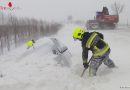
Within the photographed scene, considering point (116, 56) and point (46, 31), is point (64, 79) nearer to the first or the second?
point (116, 56)

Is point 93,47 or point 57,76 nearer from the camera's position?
point 93,47

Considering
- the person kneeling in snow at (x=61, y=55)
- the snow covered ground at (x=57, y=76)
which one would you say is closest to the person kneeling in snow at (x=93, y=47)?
the snow covered ground at (x=57, y=76)

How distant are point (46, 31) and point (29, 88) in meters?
19.1

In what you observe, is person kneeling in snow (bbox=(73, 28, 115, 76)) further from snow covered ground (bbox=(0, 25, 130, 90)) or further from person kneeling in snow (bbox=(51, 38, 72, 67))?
person kneeling in snow (bbox=(51, 38, 72, 67))

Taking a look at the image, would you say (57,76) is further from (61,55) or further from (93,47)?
(61,55)

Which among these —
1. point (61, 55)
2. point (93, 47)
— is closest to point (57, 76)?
point (93, 47)

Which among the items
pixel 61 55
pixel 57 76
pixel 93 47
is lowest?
pixel 57 76

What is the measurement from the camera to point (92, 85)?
6.37m

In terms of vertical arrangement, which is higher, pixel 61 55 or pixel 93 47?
pixel 93 47

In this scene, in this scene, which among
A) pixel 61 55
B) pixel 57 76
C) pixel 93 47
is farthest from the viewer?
pixel 61 55

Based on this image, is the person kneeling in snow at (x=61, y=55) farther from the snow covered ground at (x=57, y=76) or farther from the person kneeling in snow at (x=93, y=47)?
the person kneeling in snow at (x=93, y=47)

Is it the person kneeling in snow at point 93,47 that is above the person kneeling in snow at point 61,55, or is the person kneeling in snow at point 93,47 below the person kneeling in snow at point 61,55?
above

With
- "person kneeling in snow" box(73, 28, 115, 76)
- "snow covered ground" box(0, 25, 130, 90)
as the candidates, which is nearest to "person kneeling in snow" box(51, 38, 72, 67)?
"snow covered ground" box(0, 25, 130, 90)

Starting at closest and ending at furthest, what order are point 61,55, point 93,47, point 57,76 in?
point 93,47, point 57,76, point 61,55
